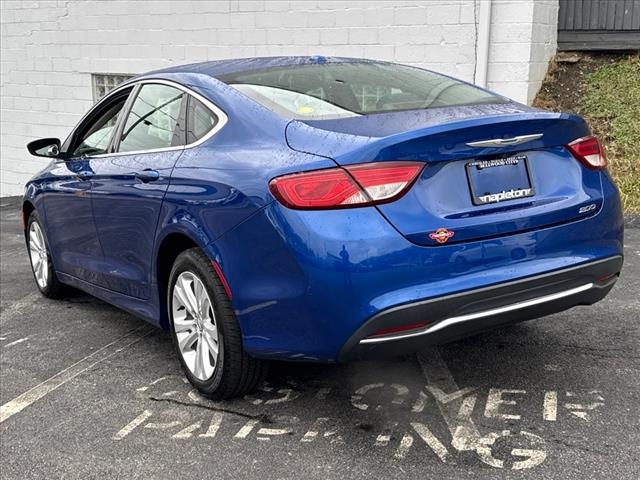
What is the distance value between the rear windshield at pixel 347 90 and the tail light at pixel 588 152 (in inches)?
19.1

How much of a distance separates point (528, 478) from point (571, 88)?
6.92m

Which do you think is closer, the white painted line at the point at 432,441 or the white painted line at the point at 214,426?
the white painted line at the point at 432,441

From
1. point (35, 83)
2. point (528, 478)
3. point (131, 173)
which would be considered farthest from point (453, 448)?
point (35, 83)

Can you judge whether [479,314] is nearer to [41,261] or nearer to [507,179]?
[507,179]

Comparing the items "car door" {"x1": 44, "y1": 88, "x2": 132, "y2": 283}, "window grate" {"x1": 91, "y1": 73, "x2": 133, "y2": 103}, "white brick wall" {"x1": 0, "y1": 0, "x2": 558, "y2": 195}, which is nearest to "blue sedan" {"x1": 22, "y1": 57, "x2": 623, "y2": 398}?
"car door" {"x1": 44, "y1": 88, "x2": 132, "y2": 283}

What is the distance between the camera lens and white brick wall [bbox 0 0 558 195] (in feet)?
27.5

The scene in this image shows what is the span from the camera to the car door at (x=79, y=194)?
15.2 feet

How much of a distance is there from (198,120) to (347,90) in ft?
2.39

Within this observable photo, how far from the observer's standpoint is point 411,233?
9.41 ft

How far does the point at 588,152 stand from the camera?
11.0ft

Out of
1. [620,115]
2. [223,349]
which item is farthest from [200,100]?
[620,115]

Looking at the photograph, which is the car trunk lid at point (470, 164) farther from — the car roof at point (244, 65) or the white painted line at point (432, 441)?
the car roof at point (244, 65)

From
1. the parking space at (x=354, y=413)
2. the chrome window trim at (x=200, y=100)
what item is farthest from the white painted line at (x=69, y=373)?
the chrome window trim at (x=200, y=100)

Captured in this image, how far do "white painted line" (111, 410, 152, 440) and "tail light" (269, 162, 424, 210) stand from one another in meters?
1.30
